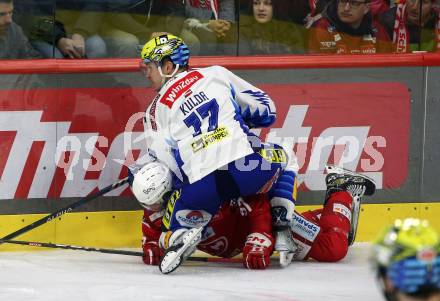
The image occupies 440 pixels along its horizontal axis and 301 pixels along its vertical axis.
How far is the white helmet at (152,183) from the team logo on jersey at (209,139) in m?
0.22

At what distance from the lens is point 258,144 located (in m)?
5.88

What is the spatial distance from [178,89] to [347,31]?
1347mm

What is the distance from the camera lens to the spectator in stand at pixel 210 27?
6.32 m

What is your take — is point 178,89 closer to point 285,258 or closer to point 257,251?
point 257,251

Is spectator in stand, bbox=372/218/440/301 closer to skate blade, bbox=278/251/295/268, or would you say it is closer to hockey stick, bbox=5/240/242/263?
skate blade, bbox=278/251/295/268

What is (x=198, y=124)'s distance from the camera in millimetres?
5680

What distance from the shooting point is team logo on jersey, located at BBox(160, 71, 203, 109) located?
5.71 metres

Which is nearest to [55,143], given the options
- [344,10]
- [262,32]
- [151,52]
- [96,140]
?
[96,140]

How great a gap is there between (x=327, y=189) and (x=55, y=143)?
5.18 ft

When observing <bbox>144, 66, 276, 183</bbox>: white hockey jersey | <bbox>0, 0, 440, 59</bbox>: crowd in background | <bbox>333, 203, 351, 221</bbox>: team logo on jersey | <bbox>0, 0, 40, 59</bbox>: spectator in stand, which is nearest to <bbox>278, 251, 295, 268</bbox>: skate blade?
<bbox>333, 203, 351, 221</bbox>: team logo on jersey

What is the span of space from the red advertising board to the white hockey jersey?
0.53 m

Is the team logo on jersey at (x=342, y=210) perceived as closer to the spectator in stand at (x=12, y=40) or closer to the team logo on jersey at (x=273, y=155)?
the team logo on jersey at (x=273, y=155)

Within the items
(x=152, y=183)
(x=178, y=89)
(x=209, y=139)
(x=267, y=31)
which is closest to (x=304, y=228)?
(x=209, y=139)

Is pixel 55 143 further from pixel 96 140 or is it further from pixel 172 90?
pixel 172 90
